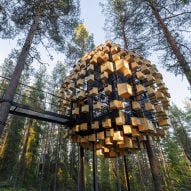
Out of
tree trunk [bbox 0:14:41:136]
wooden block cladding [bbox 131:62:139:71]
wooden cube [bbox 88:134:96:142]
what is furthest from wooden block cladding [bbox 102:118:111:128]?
tree trunk [bbox 0:14:41:136]

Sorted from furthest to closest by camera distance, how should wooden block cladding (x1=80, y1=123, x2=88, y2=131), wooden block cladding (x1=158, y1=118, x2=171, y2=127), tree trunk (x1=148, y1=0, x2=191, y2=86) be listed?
tree trunk (x1=148, y1=0, x2=191, y2=86) < wooden block cladding (x1=158, y1=118, x2=171, y2=127) < wooden block cladding (x1=80, y1=123, x2=88, y2=131)

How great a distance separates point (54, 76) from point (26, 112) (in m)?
17.6

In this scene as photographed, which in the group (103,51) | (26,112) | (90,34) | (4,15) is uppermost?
(90,34)

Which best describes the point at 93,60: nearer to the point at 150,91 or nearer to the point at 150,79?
the point at 150,79

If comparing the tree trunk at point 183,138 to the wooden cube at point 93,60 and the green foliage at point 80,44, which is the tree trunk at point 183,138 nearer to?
the green foliage at point 80,44

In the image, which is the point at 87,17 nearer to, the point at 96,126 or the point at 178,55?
the point at 178,55

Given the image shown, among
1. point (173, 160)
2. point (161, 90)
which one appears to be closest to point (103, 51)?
point (161, 90)

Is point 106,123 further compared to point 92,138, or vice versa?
point 92,138

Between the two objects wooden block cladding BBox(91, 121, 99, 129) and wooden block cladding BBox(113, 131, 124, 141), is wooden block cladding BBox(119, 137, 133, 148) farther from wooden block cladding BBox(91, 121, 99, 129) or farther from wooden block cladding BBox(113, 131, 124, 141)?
wooden block cladding BBox(91, 121, 99, 129)

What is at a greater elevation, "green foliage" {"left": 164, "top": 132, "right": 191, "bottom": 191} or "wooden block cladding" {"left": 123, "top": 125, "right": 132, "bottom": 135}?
"green foliage" {"left": 164, "top": 132, "right": 191, "bottom": 191}

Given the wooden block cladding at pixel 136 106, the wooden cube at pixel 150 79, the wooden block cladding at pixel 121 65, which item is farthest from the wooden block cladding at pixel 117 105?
the wooden cube at pixel 150 79

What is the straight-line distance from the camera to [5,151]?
1786 centimetres

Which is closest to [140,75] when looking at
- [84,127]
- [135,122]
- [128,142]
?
[135,122]

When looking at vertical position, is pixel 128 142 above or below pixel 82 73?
below
